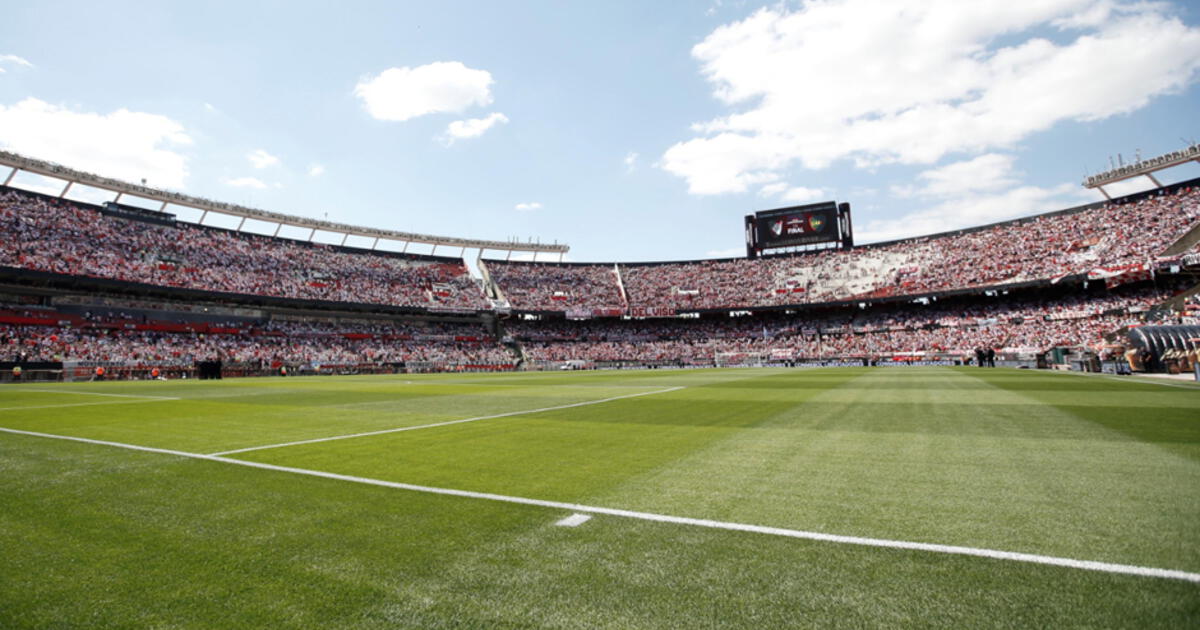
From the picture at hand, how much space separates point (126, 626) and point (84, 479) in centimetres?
445

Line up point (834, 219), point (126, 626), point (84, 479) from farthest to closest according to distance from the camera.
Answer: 1. point (834, 219)
2. point (84, 479)
3. point (126, 626)

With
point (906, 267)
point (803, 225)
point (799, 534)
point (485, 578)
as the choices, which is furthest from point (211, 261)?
point (906, 267)

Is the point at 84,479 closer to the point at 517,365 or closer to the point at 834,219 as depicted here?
the point at 517,365

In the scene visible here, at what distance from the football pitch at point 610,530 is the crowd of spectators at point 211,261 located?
50843mm

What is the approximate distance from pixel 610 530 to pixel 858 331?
6619cm

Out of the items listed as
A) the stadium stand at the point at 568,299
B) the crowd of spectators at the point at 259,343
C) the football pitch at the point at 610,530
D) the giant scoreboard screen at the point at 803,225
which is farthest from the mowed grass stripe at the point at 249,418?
the giant scoreboard screen at the point at 803,225

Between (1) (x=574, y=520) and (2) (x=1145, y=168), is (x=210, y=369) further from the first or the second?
(2) (x=1145, y=168)

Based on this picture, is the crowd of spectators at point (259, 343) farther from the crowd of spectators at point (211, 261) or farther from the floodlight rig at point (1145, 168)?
the floodlight rig at point (1145, 168)

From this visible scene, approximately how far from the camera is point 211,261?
5434cm

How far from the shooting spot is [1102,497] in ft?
14.3

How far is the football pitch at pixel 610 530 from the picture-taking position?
2.60 m

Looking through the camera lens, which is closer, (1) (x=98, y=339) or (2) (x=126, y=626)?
(2) (x=126, y=626)

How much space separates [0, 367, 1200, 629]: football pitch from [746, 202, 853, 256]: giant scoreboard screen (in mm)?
67116

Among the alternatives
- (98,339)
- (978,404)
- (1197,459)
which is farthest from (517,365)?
(1197,459)
